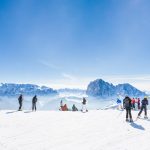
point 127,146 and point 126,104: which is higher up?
point 126,104

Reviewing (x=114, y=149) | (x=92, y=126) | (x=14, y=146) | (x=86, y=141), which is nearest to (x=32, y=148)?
(x=14, y=146)

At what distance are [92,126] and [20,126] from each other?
6.53 m

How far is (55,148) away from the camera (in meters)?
14.2

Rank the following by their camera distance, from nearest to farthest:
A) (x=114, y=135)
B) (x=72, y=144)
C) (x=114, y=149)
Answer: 1. (x=114, y=149)
2. (x=72, y=144)
3. (x=114, y=135)

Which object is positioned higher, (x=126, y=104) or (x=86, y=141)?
(x=126, y=104)

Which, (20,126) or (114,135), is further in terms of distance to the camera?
(20,126)

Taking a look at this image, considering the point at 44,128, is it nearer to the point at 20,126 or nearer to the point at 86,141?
the point at 20,126

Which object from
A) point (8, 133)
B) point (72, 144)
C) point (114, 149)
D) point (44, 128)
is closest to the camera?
point (114, 149)

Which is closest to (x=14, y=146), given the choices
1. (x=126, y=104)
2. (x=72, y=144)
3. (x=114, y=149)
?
(x=72, y=144)

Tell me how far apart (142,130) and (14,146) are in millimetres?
10465

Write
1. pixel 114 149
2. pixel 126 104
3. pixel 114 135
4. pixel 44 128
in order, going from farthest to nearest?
1. pixel 126 104
2. pixel 44 128
3. pixel 114 135
4. pixel 114 149

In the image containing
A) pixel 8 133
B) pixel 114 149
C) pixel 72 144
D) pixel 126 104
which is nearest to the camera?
pixel 114 149

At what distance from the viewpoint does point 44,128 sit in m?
20.8

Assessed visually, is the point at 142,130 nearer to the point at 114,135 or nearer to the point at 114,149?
the point at 114,135
